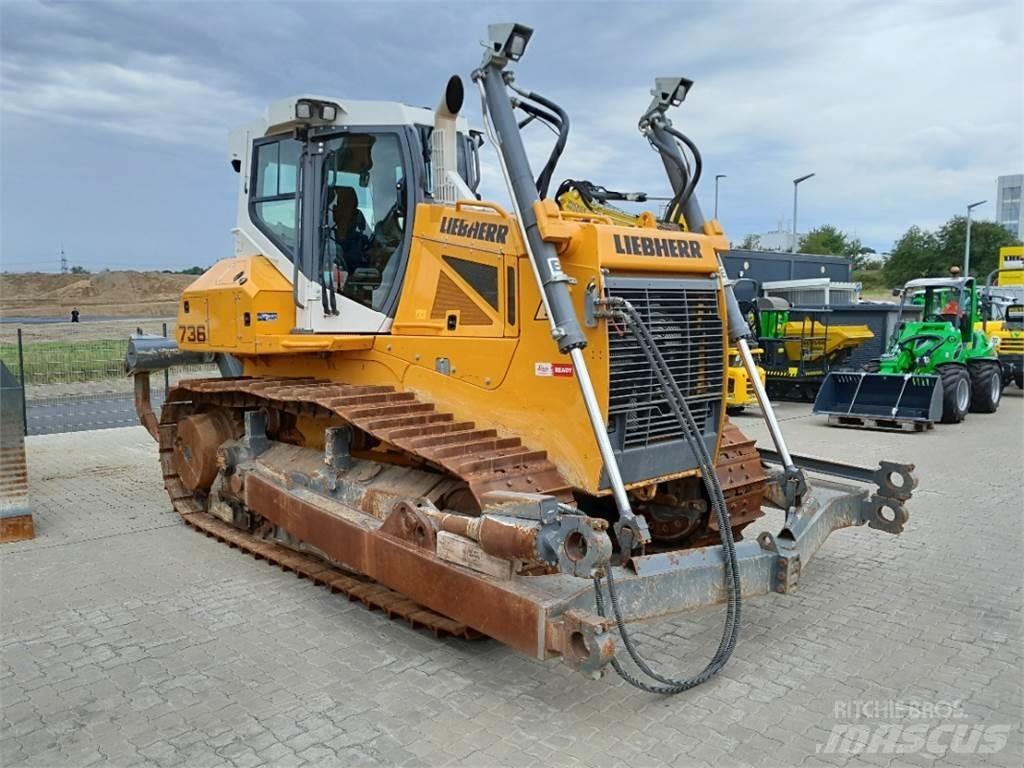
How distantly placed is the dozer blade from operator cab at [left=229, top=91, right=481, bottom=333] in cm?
927

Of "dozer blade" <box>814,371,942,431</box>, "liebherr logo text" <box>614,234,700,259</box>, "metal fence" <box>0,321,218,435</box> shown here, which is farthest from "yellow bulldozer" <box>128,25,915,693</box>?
"dozer blade" <box>814,371,942,431</box>

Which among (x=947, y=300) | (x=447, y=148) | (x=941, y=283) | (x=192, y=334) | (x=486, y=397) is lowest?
(x=486, y=397)

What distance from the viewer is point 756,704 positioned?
3.84 m

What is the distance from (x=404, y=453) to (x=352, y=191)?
201 centimetres

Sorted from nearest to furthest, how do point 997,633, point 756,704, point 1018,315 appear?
point 756,704, point 997,633, point 1018,315

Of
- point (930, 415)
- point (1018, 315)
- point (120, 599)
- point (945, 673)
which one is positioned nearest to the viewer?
point (945, 673)

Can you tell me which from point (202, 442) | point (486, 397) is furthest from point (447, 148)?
point (202, 442)

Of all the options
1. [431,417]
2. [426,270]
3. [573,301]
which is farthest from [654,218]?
[431,417]

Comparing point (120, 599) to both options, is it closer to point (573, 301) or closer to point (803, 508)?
point (573, 301)

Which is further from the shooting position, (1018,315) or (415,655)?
(1018,315)

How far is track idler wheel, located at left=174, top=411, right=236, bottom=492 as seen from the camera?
262 inches

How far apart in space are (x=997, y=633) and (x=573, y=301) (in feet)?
10.3

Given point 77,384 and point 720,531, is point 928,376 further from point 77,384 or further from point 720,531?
point 77,384

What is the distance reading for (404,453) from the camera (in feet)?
16.5
